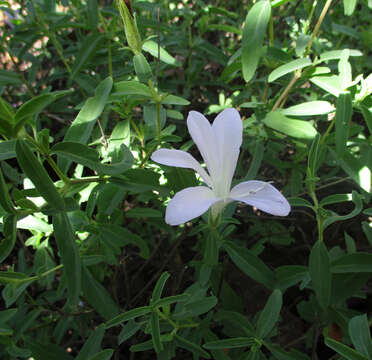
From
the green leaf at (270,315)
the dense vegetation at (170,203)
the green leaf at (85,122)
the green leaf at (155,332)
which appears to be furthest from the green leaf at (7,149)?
the green leaf at (270,315)

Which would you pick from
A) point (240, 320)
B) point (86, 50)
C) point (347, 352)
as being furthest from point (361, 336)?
point (86, 50)

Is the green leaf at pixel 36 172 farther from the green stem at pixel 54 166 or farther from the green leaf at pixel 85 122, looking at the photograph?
the green leaf at pixel 85 122

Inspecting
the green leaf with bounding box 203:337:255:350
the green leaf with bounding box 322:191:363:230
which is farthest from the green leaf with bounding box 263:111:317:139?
the green leaf with bounding box 203:337:255:350

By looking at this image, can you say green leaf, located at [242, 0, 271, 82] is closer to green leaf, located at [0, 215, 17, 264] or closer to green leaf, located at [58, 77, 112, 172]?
green leaf, located at [58, 77, 112, 172]

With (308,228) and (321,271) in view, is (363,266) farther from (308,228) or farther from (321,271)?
(308,228)

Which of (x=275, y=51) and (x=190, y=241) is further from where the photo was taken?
(x=190, y=241)

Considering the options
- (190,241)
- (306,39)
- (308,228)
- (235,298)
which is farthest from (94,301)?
(308,228)
